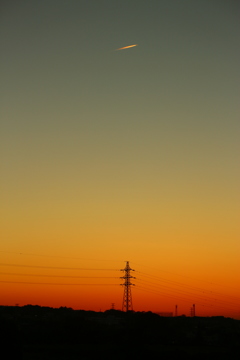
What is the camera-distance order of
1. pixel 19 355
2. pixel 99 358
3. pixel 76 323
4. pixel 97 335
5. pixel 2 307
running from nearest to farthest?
pixel 19 355
pixel 99 358
pixel 97 335
pixel 76 323
pixel 2 307

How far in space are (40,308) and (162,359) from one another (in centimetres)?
7646

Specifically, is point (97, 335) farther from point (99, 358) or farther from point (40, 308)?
point (40, 308)

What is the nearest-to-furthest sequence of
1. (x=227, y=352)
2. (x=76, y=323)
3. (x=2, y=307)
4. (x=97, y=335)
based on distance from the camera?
(x=227, y=352) → (x=97, y=335) → (x=76, y=323) → (x=2, y=307)

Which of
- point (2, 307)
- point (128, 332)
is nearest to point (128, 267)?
point (128, 332)

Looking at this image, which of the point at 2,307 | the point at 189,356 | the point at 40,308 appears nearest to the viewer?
the point at 189,356

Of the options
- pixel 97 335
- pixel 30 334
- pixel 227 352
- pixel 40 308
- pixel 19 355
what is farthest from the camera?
pixel 40 308

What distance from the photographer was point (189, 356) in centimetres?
5234

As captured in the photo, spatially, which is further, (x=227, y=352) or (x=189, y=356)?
(x=227, y=352)

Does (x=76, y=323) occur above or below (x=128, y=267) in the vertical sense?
below

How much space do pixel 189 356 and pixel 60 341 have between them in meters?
20.6

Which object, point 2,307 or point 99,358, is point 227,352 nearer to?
point 99,358

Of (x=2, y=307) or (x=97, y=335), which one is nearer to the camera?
(x=97, y=335)

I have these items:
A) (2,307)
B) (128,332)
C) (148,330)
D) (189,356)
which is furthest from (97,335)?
(2,307)

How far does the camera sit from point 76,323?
243ft
